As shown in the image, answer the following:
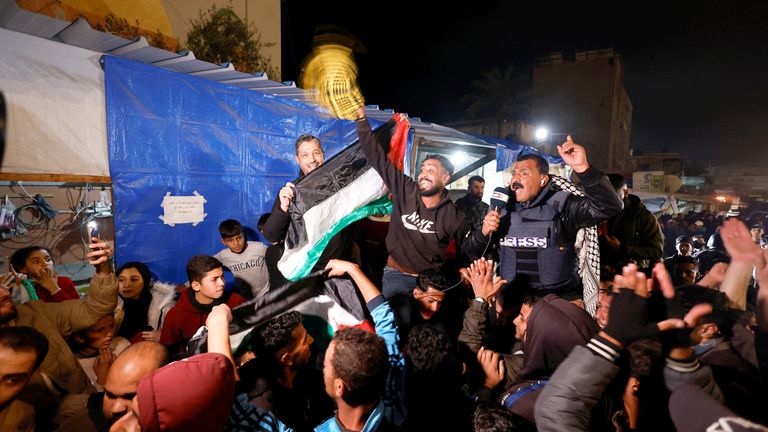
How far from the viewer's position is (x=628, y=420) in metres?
Answer: 2.40

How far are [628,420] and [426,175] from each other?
262cm

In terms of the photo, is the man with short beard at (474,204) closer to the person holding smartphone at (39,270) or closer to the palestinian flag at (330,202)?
the palestinian flag at (330,202)

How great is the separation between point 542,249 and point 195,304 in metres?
3.52

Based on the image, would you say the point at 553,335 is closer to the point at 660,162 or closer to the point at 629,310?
the point at 629,310

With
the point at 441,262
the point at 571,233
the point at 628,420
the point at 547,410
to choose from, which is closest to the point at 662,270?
the point at 547,410

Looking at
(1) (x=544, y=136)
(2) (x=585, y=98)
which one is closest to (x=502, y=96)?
(2) (x=585, y=98)

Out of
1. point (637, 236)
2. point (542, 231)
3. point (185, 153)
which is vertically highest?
point (185, 153)

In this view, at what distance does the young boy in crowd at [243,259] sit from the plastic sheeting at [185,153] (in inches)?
13.9

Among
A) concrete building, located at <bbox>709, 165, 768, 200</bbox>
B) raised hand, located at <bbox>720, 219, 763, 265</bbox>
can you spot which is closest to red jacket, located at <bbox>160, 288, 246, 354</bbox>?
raised hand, located at <bbox>720, 219, 763, 265</bbox>

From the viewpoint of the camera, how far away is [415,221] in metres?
3.77

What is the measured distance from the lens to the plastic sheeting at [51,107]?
3389 mm

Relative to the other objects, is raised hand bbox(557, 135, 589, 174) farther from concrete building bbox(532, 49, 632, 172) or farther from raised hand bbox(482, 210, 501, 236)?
concrete building bbox(532, 49, 632, 172)

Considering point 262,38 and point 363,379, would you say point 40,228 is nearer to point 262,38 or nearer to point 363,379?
point 363,379

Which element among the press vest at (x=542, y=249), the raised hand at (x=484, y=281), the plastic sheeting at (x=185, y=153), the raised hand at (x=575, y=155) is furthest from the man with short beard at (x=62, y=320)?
the raised hand at (x=575, y=155)
